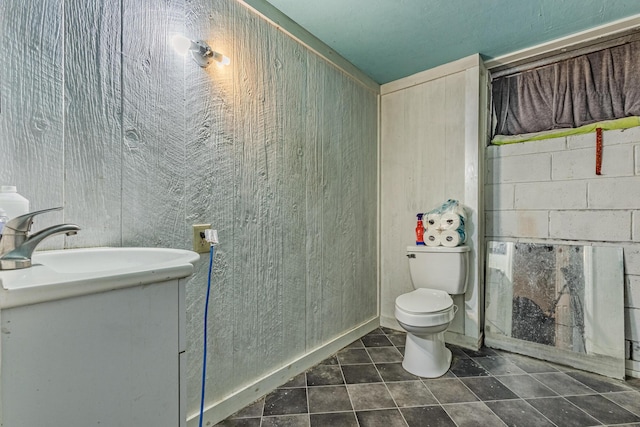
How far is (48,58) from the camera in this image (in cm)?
91

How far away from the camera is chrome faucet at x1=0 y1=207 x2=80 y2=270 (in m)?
0.59

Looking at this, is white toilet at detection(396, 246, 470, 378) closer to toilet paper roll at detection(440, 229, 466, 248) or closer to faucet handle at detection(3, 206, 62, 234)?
toilet paper roll at detection(440, 229, 466, 248)

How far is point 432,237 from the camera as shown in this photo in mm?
2076

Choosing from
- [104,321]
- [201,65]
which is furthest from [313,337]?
[201,65]

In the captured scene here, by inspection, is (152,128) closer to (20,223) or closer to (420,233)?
(20,223)

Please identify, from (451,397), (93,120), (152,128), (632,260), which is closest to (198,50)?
(152,128)

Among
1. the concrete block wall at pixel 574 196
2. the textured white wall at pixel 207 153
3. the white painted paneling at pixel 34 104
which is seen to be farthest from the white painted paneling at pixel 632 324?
the white painted paneling at pixel 34 104

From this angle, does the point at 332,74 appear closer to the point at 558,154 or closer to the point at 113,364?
the point at 558,154

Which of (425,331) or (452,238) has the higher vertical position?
(452,238)

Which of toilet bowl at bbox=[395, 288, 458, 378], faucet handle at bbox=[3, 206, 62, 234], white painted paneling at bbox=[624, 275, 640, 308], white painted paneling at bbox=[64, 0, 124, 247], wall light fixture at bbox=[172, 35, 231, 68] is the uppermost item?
wall light fixture at bbox=[172, 35, 231, 68]

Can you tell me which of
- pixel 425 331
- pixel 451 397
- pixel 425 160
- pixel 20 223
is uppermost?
pixel 425 160

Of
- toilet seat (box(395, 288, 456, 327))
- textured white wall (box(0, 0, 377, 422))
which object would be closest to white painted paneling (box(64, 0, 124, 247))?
textured white wall (box(0, 0, 377, 422))

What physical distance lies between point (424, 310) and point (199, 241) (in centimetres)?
127

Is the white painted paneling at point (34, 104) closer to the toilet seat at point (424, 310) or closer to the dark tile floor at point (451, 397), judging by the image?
the dark tile floor at point (451, 397)
